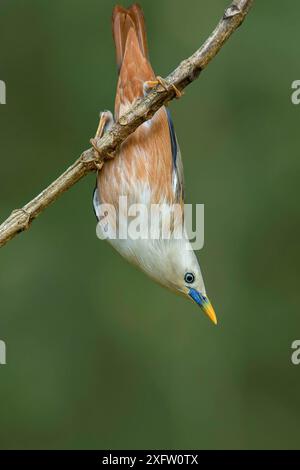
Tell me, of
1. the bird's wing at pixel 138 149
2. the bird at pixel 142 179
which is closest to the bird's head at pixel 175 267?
the bird at pixel 142 179

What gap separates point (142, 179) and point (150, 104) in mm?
321

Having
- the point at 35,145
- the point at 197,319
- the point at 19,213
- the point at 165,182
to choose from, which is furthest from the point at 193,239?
the point at 35,145

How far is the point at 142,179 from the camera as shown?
7.93ft

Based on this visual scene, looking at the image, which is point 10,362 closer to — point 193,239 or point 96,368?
point 96,368

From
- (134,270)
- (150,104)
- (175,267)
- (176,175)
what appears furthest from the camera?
(134,270)

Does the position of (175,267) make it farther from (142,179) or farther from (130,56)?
(130,56)

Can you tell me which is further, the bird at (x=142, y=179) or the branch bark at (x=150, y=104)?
the bird at (x=142, y=179)

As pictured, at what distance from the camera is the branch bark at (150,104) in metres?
2.12

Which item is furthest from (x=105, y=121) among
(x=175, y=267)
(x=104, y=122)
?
(x=175, y=267)

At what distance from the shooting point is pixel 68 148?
470 centimetres

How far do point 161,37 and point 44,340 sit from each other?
6.06 ft

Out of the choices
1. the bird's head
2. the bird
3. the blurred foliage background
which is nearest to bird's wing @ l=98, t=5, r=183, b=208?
the bird

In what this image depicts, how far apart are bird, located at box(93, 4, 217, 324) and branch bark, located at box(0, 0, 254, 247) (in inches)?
5.2

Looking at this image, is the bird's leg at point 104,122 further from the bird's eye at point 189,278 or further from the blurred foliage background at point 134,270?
the blurred foliage background at point 134,270
